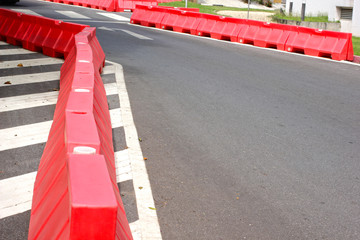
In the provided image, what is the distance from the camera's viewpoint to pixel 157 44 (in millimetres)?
17891

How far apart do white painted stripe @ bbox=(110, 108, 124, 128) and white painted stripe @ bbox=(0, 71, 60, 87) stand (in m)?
2.83

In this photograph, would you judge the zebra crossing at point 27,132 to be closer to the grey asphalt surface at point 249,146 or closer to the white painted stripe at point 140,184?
the white painted stripe at point 140,184

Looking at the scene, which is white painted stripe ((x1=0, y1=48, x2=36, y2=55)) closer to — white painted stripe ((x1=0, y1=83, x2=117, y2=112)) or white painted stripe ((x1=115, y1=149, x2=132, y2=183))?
white painted stripe ((x1=0, y1=83, x2=117, y2=112))

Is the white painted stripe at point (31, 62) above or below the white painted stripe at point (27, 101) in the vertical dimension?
above

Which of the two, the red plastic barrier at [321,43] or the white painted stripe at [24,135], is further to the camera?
the red plastic barrier at [321,43]

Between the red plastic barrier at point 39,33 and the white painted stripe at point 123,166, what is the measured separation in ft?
22.8

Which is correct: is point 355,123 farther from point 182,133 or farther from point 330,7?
point 330,7

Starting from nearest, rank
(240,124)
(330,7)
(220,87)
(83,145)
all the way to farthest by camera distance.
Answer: (83,145) < (240,124) < (220,87) < (330,7)

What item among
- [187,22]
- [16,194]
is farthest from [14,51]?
[16,194]

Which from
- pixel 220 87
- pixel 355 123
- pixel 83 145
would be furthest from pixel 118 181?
pixel 220 87

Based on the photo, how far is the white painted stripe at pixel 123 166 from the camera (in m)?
5.95

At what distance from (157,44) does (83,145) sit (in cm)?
1422

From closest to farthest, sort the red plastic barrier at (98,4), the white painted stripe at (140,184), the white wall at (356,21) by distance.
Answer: the white painted stripe at (140,184)
the white wall at (356,21)
the red plastic barrier at (98,4)

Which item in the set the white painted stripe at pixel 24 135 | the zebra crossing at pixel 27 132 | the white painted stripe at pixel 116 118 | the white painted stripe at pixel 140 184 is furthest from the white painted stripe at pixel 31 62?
the white painted stripe at pixel 24 135
